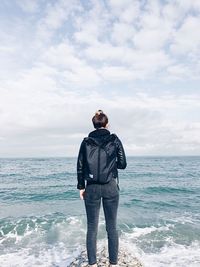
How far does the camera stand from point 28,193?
23.7m

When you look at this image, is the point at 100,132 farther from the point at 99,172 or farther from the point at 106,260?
the point at 106,260

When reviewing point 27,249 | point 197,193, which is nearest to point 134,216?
point 27,249

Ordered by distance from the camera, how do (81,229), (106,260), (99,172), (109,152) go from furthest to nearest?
(81,229) → (106,260) → (109,152) → (99,172)

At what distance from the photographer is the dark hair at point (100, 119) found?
528 cm

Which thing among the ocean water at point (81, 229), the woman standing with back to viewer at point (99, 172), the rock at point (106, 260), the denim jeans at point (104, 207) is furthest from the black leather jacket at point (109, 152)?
the ocean water at point (81, 229)

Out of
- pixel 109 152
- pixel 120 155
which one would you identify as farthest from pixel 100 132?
pixel 120 155

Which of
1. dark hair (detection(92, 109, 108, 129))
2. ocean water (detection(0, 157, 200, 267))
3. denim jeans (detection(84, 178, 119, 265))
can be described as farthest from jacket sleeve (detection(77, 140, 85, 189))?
ocean water (detection(0, 157, 200, 267))

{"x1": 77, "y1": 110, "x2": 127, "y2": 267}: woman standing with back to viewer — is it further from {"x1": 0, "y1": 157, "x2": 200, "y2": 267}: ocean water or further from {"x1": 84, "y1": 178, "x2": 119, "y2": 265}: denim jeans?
{"x1": 0, "y1": 157, "x2": 200, "y2": 267}: ocean water

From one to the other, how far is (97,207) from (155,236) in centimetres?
762

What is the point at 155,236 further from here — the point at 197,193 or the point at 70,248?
the point at 197,193

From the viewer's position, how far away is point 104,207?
5301 mm

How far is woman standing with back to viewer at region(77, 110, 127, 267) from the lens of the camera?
5.14m

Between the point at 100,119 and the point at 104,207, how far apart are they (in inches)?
65.8

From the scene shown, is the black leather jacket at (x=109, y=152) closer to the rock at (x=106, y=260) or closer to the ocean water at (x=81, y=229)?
the rock at (x=106, y=260)
